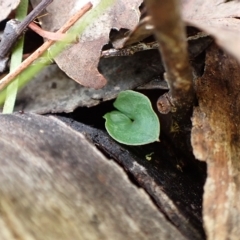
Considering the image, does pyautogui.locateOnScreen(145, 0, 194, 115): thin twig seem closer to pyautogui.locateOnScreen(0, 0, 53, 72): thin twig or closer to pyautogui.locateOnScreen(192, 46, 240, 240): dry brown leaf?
pyautogui.locateOnScreen(192, 46, 240, 240): dry brown leaf

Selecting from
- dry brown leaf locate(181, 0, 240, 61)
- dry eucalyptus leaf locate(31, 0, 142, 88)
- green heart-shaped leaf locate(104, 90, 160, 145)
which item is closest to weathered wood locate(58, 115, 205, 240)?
green heart-shaped leaf locate(104, 90, 160, 145)

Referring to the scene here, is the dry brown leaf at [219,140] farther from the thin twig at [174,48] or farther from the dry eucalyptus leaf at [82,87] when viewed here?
the dry eucalyptus leaf at [82,87]

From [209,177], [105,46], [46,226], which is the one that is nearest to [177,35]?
[209,177]

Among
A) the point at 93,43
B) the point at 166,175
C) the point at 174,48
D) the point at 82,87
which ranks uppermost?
the point at 174,48

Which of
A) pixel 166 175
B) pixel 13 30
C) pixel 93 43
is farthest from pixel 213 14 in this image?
pixel 13 30

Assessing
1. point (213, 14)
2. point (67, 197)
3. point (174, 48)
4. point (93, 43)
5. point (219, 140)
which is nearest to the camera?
point (174, 48)

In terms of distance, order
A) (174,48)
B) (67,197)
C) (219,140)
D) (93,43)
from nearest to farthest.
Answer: (174,48), (67,197), (219,140), (93,43)

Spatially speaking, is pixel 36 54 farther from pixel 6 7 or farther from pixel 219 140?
pixel 219 140

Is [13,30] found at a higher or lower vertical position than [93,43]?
higher

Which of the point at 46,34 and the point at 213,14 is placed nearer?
the point at 213,14
